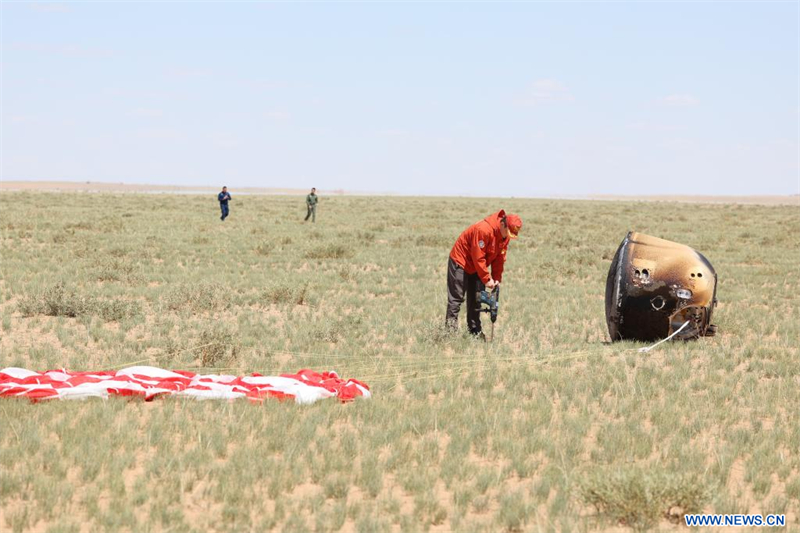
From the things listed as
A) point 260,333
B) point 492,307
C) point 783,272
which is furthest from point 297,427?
point 783,272

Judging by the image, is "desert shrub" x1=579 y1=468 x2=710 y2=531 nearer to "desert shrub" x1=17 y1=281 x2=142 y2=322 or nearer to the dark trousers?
the dark trousers

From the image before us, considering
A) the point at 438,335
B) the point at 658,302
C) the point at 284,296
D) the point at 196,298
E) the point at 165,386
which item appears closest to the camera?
the point at 165,386

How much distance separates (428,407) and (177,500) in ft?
10.1

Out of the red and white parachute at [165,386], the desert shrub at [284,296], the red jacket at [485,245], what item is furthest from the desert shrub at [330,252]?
the red and white parachute at [165,386]

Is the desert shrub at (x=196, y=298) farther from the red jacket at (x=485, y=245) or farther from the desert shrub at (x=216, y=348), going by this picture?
the red jacket at (x=485, y=245)

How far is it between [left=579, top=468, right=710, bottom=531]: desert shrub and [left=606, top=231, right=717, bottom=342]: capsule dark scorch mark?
5352mm

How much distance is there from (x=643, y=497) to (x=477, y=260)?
5498 mm

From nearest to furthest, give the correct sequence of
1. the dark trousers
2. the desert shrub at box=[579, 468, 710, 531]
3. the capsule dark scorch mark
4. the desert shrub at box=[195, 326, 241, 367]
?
the desert shrub at box=[579, 468, 710, 531]
the desert shrub at box=[195, 326, 241, 367]
the capsule dark scorch mark
the dark trousers

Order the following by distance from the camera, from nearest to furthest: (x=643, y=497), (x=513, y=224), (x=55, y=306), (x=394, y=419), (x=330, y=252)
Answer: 1. (x=643, y=497)
2. (x=394, y=419)
3. (x=513, y=224)
4. (x=55, y=306)
5. (x=330, y=252)

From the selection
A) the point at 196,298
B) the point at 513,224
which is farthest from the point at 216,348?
the point at 196,298

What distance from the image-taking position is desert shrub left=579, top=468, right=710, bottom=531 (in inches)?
213

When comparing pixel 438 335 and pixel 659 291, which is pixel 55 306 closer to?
pixel 438 335

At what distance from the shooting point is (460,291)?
11.2m

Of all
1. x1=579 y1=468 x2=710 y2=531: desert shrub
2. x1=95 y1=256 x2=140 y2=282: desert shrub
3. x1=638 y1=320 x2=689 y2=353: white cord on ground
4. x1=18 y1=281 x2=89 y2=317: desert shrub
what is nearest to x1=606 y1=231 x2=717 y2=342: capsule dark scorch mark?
x1=638 y1=320 x2=689 y2=353: white cord on ground
